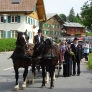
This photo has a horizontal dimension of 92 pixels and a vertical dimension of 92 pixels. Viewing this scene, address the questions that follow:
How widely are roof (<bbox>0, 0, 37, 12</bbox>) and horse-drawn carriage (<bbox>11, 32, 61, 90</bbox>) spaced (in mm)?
40870

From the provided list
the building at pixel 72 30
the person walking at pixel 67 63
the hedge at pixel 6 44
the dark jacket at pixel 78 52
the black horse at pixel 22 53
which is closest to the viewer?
the black horse at pixel 22 53

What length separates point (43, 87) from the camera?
11.0 m

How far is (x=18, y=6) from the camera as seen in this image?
5322 centimetres

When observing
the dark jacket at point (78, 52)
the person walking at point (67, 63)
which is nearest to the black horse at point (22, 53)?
the person walking at point (67, 63)

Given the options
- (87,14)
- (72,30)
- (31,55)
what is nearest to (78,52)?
(31,55)

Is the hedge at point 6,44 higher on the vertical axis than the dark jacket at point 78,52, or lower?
lower

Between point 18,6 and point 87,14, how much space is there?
1189 centimetres

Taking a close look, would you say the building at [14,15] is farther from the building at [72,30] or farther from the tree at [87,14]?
the building at [72,30]

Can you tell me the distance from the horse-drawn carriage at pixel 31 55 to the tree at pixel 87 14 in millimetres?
39150

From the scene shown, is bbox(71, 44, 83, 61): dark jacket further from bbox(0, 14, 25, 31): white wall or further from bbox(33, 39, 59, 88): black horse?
bbox(0, 14, 25, 31): white wall

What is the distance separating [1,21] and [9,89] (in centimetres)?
4372

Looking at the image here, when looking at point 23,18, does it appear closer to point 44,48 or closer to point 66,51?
point 66,51

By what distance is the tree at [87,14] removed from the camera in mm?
A: 49888

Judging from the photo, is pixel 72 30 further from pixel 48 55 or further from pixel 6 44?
pixel 48 55
